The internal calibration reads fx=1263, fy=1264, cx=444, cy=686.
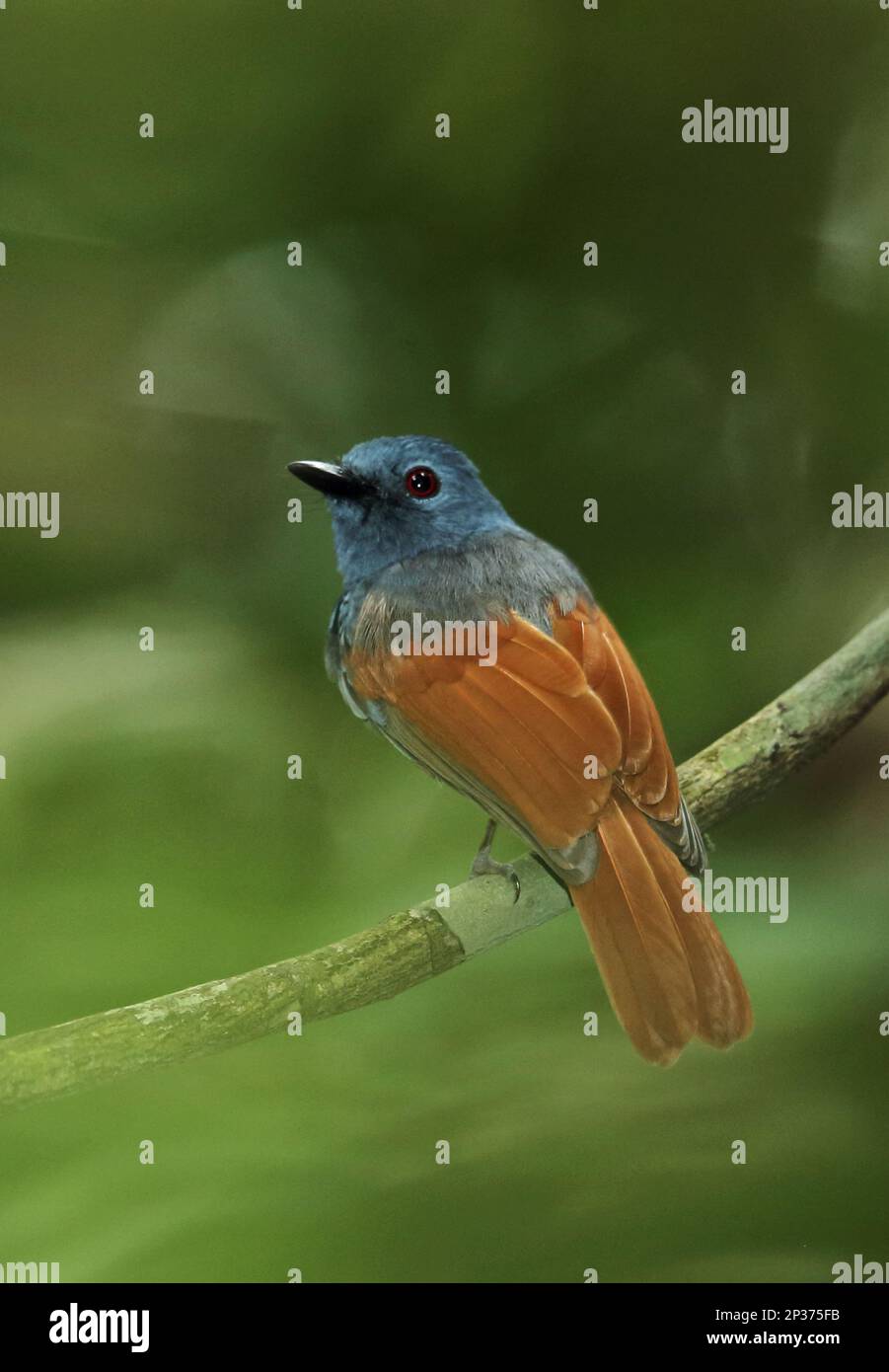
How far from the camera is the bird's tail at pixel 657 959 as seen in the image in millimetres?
2133

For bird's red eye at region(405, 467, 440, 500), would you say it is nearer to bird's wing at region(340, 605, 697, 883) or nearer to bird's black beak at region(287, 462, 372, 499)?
bird's black beak at region(287, 462, 372, 499)

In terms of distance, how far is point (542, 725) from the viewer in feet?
7.51

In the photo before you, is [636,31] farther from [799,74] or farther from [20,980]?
[20,980]

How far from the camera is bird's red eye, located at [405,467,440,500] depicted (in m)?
2.59

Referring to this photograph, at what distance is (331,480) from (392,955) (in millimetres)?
1014

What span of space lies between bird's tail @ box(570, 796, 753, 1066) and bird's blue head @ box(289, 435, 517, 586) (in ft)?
2.57

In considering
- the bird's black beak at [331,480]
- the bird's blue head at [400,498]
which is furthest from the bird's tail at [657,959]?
the bird's black beak at [331,480]

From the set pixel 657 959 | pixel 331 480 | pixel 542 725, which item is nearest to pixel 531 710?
pixel 542 725

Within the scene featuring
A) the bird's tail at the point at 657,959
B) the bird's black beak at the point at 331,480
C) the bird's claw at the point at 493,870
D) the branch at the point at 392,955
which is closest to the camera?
the branch at the point at 392,955

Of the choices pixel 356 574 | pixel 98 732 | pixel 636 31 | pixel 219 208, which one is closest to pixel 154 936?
pixel 98 732

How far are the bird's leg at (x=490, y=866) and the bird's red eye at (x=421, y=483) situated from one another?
2.24 feet

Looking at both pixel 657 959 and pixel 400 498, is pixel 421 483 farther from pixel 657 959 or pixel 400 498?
pixel 657 959

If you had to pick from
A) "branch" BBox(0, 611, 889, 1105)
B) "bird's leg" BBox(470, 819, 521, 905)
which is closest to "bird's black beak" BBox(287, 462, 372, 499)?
"bird's leg" BBox(470, 819, 521, 905)

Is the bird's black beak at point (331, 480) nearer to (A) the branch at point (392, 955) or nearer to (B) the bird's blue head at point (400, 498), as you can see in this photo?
(B) the bird's blue head at point (400, 498)
